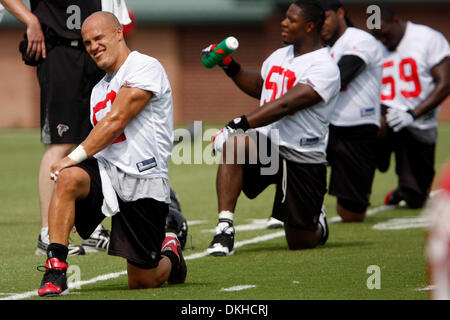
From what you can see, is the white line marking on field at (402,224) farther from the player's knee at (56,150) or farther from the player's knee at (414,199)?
the player's knee at (56,150)

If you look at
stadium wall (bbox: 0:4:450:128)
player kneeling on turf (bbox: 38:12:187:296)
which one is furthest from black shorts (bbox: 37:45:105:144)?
stadium wall (bbox: 0:4:450:128)

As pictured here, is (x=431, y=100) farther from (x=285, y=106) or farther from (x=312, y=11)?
(x=285, y=106)

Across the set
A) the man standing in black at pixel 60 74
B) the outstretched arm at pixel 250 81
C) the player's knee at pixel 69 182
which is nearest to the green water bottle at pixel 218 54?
the outstretched arm at pixel 250 81

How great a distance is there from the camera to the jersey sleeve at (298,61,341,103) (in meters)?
7.15

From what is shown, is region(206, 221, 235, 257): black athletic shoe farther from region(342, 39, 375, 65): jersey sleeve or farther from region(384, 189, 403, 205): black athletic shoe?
region(384, 189, 403, 205): black athletic shoe

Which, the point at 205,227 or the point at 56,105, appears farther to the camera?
the point at 205,227

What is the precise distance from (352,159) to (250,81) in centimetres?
181

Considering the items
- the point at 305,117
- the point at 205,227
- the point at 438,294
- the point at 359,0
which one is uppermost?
the point at 359,0

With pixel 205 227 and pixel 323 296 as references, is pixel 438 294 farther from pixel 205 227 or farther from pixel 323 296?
pixel 205 227

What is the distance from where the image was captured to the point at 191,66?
30.1 m

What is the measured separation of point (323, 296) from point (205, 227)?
3566mm

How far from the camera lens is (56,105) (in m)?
7.18

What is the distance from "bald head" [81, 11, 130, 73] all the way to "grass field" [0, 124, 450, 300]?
136 centimetres

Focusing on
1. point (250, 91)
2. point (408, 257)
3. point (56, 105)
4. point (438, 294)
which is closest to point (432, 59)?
point (250, 91)
